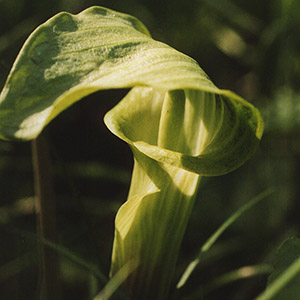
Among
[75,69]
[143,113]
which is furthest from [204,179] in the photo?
[75,69]

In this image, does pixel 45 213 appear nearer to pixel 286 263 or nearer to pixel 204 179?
pixel 286 263

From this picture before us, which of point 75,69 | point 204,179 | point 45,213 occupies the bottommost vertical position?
point 204,179

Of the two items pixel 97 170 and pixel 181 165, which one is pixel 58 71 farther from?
pixel 97 170

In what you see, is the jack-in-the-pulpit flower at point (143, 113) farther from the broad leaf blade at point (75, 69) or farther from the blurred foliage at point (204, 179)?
the blurred foliage at point (204, 179)

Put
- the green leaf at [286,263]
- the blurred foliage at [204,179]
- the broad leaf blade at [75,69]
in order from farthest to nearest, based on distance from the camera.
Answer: the blurred foliage at [204,179]
the green leaf at [286,263]
the broad leaf blade at [75,69]

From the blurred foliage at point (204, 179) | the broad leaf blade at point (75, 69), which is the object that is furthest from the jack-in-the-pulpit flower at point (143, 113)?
the blurred foliage at point (204, 179)

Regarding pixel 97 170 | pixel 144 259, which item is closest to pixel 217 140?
pixel 144 259
